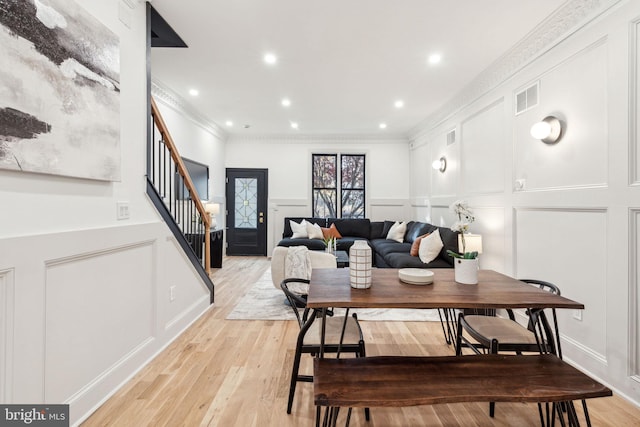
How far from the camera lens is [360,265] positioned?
1.70 m

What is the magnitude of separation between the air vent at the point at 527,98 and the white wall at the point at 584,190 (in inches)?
2.4

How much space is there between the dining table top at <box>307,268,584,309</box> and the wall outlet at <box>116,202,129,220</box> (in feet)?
4.54

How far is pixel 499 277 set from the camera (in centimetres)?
204

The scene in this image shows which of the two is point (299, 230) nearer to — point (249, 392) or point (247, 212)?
point (247, 212)

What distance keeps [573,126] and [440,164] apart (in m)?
2.81

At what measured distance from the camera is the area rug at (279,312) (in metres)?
3.40

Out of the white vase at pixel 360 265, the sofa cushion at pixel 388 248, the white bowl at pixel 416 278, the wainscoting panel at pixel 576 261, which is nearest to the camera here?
the white vase at pixel 360 265

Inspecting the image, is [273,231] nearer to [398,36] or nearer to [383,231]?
[383,231]

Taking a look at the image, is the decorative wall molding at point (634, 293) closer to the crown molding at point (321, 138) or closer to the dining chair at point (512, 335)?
the dining chair at point (512, 335)

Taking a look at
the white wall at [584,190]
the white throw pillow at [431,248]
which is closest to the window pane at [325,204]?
the white throw pillow at [431,248]

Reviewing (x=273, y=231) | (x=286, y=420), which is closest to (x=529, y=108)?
(x=286, y=420)

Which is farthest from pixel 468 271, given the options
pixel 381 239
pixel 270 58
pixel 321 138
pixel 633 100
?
pixel 321 138

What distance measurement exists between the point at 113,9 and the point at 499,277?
314cm
